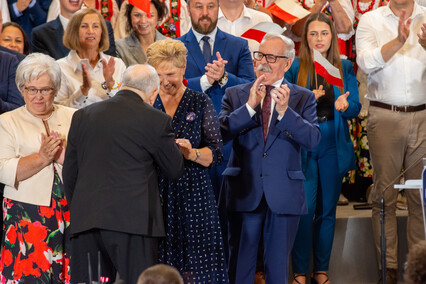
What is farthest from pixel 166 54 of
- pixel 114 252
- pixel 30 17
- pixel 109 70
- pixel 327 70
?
pixel 30 17

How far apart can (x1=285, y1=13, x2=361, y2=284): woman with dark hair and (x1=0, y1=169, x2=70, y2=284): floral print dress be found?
186 centimetres

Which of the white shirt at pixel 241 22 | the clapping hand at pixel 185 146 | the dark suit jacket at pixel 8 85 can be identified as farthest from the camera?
the white shirt at pixel 241 22

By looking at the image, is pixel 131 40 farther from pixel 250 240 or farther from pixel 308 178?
pixel 250 240

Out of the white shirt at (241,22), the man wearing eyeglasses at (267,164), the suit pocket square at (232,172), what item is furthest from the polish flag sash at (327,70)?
the suit pocket square at (232,172)

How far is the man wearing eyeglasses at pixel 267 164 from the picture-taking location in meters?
4.43

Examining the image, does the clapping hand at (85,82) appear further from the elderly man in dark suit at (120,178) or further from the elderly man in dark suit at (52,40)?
the elderly man in dark suit at (120,178)

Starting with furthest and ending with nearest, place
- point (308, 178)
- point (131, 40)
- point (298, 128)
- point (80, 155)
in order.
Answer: point (131, 40) < point (308, 178) < point (298, 128) < point (80, 155)

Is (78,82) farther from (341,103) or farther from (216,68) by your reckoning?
(341,103)

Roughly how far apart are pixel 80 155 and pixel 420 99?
2921mm

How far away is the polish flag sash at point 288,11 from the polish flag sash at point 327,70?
3.89 ft

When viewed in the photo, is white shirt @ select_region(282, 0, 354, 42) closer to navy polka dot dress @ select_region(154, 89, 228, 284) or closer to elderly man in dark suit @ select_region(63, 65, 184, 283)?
navy polka dot dress @ select_region(154, 89, 228, 284)

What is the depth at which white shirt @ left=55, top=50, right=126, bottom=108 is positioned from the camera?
4.97 metres

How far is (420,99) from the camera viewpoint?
18.3ft

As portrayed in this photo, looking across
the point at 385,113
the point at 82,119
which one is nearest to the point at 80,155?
the point at 82,119
